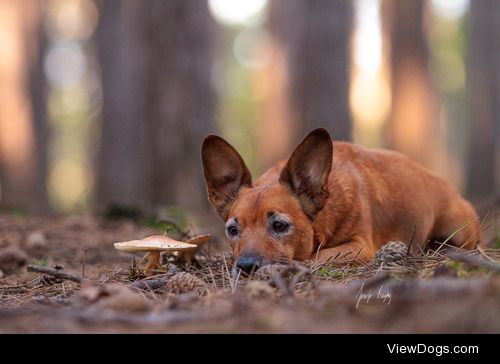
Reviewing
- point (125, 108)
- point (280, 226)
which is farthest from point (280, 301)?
point (125, 108)

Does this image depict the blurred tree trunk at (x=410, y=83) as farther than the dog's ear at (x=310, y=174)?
Yes

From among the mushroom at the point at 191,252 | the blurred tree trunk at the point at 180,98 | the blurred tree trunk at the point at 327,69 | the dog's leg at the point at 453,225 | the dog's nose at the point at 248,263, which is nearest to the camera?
the dog's nose at the point at 248,263

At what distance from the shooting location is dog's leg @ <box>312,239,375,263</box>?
185 inches

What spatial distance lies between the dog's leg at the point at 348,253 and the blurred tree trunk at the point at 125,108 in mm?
5337

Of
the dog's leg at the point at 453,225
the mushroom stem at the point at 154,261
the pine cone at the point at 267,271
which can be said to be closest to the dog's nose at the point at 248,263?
the pine cone at the point at 267,271

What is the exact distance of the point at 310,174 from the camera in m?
5.00

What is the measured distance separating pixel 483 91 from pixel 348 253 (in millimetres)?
21674

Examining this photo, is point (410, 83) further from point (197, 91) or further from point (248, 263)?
point (248, 263)

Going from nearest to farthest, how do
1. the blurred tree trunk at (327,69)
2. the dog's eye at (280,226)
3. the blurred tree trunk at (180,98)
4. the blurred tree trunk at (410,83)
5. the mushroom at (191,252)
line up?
the dog's eye at (280,226) < the mushroom at (191,252) < the blurred tree trunk at (180,98) < the blurred tree trunk at (327,69) < the blurred tree trunk at (410,83)

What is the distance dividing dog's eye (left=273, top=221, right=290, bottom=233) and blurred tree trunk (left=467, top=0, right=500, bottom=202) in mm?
18021

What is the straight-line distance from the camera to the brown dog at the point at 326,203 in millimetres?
4672

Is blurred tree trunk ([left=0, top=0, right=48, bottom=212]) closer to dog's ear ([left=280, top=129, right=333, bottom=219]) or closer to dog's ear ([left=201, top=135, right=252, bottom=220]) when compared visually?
dog's ear ([left=201, top=135, right=252, bottom=220])
